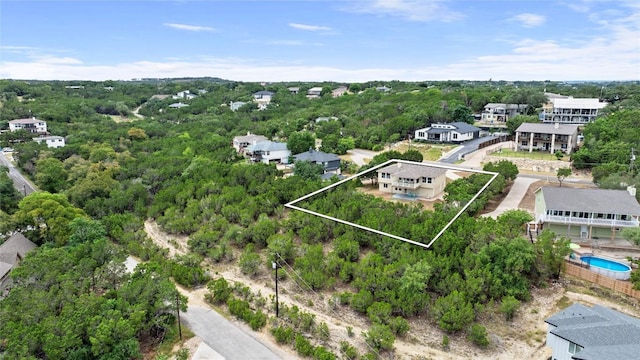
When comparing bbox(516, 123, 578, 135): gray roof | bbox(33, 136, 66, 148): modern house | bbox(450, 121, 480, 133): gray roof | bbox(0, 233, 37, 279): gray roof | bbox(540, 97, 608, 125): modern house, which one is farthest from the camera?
bbox(33, 136, 66, 148): modern house

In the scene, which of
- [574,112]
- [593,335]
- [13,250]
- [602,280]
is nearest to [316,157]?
[13,250]

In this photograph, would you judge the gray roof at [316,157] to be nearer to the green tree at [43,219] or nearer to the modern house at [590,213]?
the modern house at [590,213]

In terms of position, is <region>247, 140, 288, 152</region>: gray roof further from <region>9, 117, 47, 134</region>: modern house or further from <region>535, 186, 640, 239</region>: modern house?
<region>9, 117, 47, 134</region>: modern house

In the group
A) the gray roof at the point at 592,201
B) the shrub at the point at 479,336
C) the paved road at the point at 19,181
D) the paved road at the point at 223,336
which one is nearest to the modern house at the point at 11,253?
the paved road at the point at 223,336

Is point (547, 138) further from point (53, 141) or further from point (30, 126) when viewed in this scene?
point (30, 126)

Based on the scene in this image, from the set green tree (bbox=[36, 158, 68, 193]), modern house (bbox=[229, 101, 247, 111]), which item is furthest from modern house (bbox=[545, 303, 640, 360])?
modern house (bbox=[229, 101, 247, 111])

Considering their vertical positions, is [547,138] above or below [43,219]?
above

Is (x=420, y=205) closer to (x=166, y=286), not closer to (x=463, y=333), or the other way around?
(x=463, y=333)
